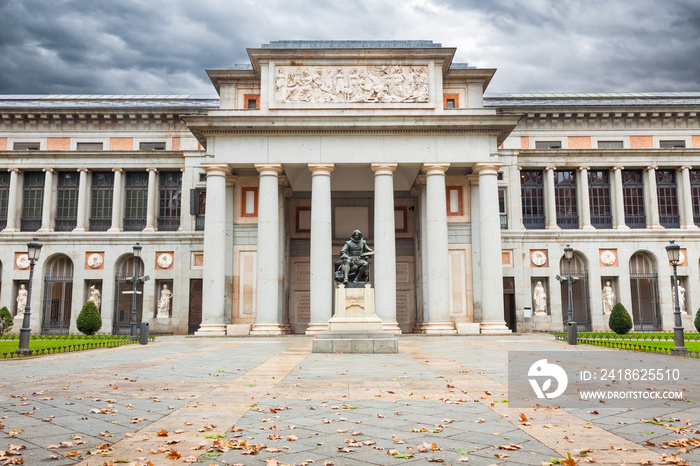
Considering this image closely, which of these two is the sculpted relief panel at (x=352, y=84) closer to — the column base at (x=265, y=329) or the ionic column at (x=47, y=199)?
the column base at (x=265, y=329)

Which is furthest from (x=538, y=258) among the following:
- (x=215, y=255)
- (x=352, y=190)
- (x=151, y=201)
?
(x=151, y=201)

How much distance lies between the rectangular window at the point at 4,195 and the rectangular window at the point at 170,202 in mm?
12375

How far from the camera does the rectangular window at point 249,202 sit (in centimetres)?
4059

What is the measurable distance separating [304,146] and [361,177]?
21.2 ft

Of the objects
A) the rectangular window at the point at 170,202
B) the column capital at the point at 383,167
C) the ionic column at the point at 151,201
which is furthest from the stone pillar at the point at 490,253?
the ionic column at the point at 151,201

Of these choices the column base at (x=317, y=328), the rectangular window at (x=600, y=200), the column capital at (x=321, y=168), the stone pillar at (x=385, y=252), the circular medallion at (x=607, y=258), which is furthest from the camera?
the rectangular window at (x=600, y=200)

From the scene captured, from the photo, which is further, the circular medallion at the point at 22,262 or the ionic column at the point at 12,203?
the ionic column at the point at 12,203

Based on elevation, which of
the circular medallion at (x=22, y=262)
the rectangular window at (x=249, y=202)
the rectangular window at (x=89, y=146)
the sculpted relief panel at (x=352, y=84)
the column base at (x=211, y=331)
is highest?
the sculpted relief panel at (x=352, y=84)

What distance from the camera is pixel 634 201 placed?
160ft

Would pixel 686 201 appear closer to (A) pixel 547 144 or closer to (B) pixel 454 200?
(A) pixel 547 144

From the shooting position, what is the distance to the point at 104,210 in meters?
47.9

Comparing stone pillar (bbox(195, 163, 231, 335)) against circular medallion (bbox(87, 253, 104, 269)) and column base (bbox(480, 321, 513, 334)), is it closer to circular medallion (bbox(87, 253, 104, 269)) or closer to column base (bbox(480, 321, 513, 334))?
circular medallion (bbox(87, 253, 104, 269))

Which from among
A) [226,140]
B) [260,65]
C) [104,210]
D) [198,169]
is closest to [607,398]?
[226,140]

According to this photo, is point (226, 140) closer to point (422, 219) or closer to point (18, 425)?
point (422, 219)
